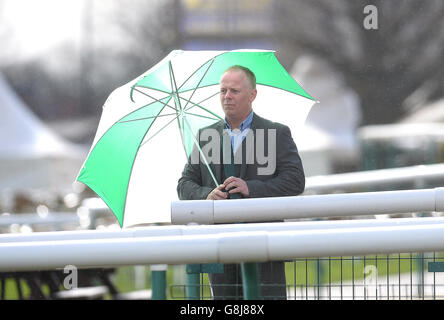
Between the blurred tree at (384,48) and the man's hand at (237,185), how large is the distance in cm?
2719

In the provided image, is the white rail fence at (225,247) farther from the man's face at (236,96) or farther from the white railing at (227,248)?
the man's face at (236,96)

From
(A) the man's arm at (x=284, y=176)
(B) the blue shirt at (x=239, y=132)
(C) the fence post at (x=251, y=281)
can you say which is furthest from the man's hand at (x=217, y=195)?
(C) the fence post at (x=251, y=281)

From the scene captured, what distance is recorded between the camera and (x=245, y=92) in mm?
4473

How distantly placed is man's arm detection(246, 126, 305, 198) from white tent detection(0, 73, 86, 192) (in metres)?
17.1

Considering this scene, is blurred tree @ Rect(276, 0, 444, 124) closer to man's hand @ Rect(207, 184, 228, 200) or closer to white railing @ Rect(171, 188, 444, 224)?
man's hand @ Rect(207, 184, 228, 200)

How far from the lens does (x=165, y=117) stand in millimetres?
5430

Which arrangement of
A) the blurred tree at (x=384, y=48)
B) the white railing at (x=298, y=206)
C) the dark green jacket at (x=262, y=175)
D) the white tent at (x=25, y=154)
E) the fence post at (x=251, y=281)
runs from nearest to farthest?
the fence post at (x=251, y=281) < the white railing at (x=298, y=206) < the dark green jacket at (x=262, y=175) < the white tent at (x=25, y=154) < the blurred tree at (x=384, y=48)

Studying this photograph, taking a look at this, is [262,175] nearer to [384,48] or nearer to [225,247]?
[225,247]

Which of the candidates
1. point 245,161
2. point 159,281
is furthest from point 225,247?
point 245,161

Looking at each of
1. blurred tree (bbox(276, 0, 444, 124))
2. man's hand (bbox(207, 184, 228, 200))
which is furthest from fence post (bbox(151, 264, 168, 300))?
blurred tree (bbox(276, 0, 444, 124))

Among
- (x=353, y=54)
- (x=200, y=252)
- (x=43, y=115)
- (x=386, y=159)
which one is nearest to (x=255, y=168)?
(x=200, y=252)

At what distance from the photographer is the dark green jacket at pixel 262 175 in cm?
429

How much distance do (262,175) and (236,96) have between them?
0.36 m

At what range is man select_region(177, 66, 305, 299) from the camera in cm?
428
